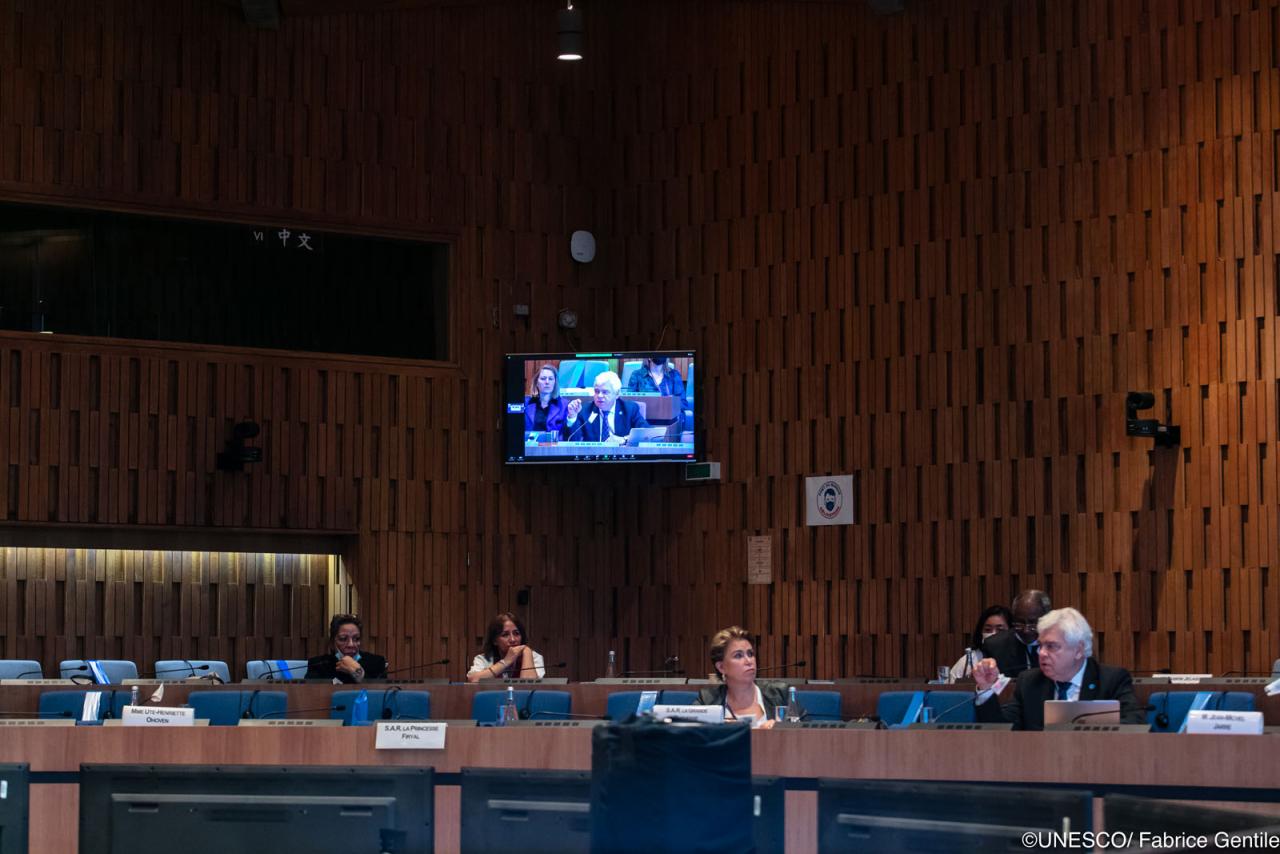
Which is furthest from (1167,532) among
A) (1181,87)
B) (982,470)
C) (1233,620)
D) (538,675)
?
(538,675)

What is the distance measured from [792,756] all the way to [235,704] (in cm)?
405

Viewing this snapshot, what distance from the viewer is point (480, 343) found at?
574 inches

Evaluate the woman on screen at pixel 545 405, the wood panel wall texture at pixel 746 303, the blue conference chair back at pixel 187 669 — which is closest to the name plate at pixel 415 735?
the blue conference chair back at pixel 187 669

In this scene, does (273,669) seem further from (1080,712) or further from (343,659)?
(1080,712)

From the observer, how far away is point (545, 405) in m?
14.2

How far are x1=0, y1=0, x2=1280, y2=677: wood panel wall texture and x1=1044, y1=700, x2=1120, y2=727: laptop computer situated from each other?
6.05 meters

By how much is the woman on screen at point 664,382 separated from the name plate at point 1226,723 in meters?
9.10

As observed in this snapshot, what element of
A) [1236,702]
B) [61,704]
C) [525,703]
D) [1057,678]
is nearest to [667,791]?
[1057,678]

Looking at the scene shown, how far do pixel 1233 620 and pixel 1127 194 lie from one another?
2.87 meters

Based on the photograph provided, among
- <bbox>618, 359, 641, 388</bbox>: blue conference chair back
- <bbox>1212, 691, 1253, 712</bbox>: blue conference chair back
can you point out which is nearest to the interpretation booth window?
<bbox>618, 359, 641, 388</bbox>: blue conference chair back

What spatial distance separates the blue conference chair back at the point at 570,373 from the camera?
1410cm

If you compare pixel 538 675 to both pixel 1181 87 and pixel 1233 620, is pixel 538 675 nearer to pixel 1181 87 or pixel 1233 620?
pixel 1233 620

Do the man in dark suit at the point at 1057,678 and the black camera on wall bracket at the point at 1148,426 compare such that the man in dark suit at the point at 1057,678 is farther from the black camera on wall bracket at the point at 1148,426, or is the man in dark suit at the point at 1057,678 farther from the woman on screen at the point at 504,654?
the black camera on wall bracket at the point at 1148,426

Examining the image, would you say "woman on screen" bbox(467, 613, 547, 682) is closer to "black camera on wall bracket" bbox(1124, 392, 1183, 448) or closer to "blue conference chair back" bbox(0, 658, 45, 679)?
"blue conference chair back" bbox(0, 658, 45, 679)
